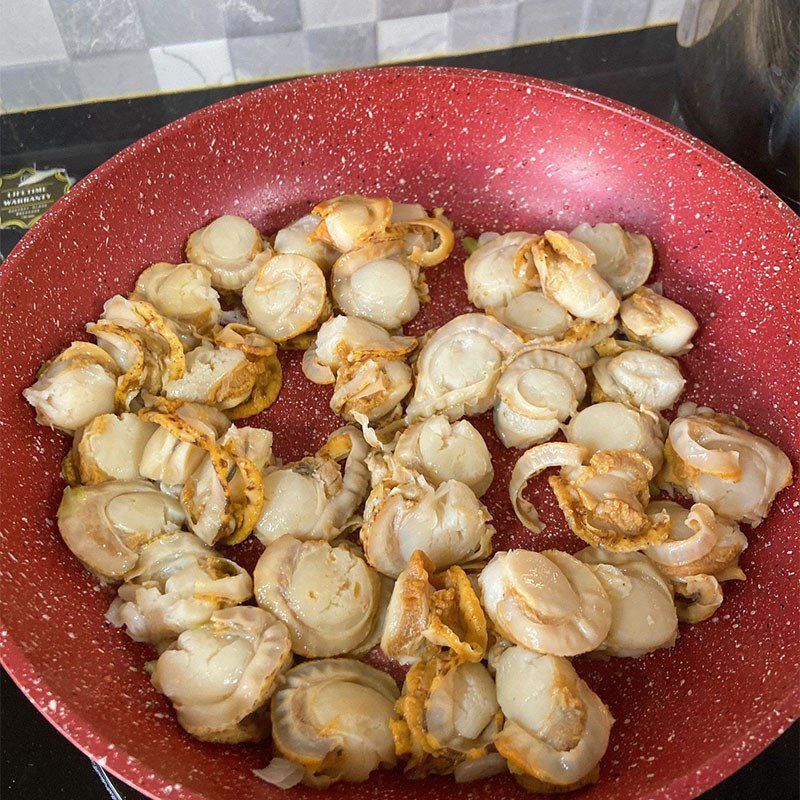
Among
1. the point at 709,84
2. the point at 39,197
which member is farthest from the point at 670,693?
the point at 39,197

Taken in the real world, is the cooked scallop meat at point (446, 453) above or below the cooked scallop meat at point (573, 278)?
below

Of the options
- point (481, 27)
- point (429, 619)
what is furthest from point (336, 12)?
point (429, 619)

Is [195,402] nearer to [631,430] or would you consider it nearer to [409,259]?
[409,259]

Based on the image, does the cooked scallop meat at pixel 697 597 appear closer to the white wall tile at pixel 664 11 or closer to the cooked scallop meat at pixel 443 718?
the cooked scallop meat at pixel 443 718

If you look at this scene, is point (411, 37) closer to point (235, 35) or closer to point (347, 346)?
point (235, 35)

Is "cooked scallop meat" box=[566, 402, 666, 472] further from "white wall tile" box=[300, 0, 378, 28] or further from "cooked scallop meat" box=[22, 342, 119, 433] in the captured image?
"white wall tile" box=[300, 0, 378, 28]

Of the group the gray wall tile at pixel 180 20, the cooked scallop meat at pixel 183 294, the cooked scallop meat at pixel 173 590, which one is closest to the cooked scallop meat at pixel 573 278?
the cooked scallop meat at pixel 183 294
